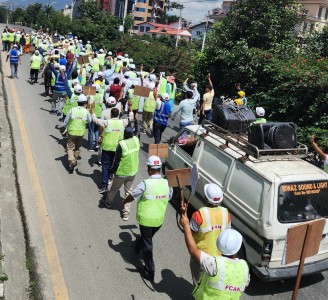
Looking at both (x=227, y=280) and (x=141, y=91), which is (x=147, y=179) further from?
(x=141, y=91)

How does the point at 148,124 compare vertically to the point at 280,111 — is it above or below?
below

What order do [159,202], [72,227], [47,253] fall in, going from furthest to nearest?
[72,227]
[47,253]
[159,202]

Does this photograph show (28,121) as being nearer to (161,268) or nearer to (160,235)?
(160,235)

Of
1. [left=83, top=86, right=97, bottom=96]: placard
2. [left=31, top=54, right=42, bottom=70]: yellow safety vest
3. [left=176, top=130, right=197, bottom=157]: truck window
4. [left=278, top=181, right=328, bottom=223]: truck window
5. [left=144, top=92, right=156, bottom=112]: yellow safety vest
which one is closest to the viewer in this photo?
[left=278, top=181, right=328, bottom=223]: truck window

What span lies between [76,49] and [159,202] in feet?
67.4

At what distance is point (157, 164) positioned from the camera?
5.54 metres

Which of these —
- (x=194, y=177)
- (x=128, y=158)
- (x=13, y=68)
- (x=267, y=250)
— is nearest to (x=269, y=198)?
(x=267, y=250)

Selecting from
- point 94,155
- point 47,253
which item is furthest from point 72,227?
point 94,155

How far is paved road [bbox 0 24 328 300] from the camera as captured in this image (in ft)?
18.1

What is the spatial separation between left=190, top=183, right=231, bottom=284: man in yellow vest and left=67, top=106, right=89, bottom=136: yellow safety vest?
16.1ft

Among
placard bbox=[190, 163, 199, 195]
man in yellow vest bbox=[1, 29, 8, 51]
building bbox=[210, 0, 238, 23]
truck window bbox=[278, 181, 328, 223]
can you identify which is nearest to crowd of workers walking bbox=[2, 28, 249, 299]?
placard bbox=[190, 163, 199, 195]

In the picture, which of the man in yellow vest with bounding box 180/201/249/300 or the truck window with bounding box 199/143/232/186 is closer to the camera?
the man in yellow vest with bounding box 180/201/249/300

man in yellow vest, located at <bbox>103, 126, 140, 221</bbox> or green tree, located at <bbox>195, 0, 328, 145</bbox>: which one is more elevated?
green tree, located at <bbox>195, 0, 328, 145</bbox>

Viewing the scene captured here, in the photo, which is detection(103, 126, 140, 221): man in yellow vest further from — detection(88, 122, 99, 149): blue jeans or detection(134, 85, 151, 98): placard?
detection(134, 85, 151, 98): placard
